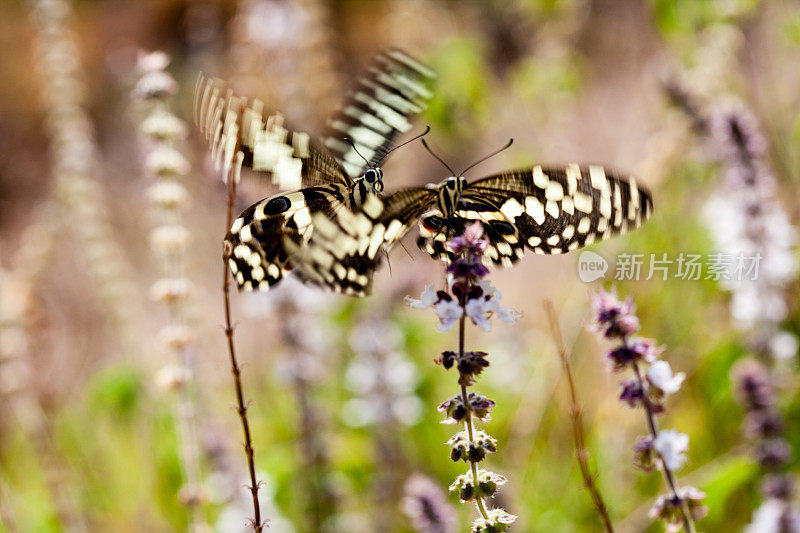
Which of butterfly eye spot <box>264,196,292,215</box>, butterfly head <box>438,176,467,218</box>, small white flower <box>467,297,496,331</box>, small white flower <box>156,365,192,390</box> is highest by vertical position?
butterfly eye spot <box>264,196,292,215</box>

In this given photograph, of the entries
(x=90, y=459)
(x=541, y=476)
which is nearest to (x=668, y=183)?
(x=541, y=476)

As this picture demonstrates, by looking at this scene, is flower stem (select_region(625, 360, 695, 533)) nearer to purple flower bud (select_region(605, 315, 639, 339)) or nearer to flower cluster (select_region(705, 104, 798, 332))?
purple flower bud (select_region(605, 315, 639, 339))

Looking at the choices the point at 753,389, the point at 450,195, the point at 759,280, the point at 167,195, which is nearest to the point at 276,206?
the point at 167,195

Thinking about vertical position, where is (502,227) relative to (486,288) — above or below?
above

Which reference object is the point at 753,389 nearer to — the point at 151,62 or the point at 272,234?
the point at 272,234

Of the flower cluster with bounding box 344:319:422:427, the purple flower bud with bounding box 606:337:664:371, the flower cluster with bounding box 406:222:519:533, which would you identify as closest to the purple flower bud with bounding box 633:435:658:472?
the purple flower bud with bounding box 606:337:664:371

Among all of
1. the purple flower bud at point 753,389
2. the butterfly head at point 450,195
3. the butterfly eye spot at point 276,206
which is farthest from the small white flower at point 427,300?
the purple flower bud at point 753,389
